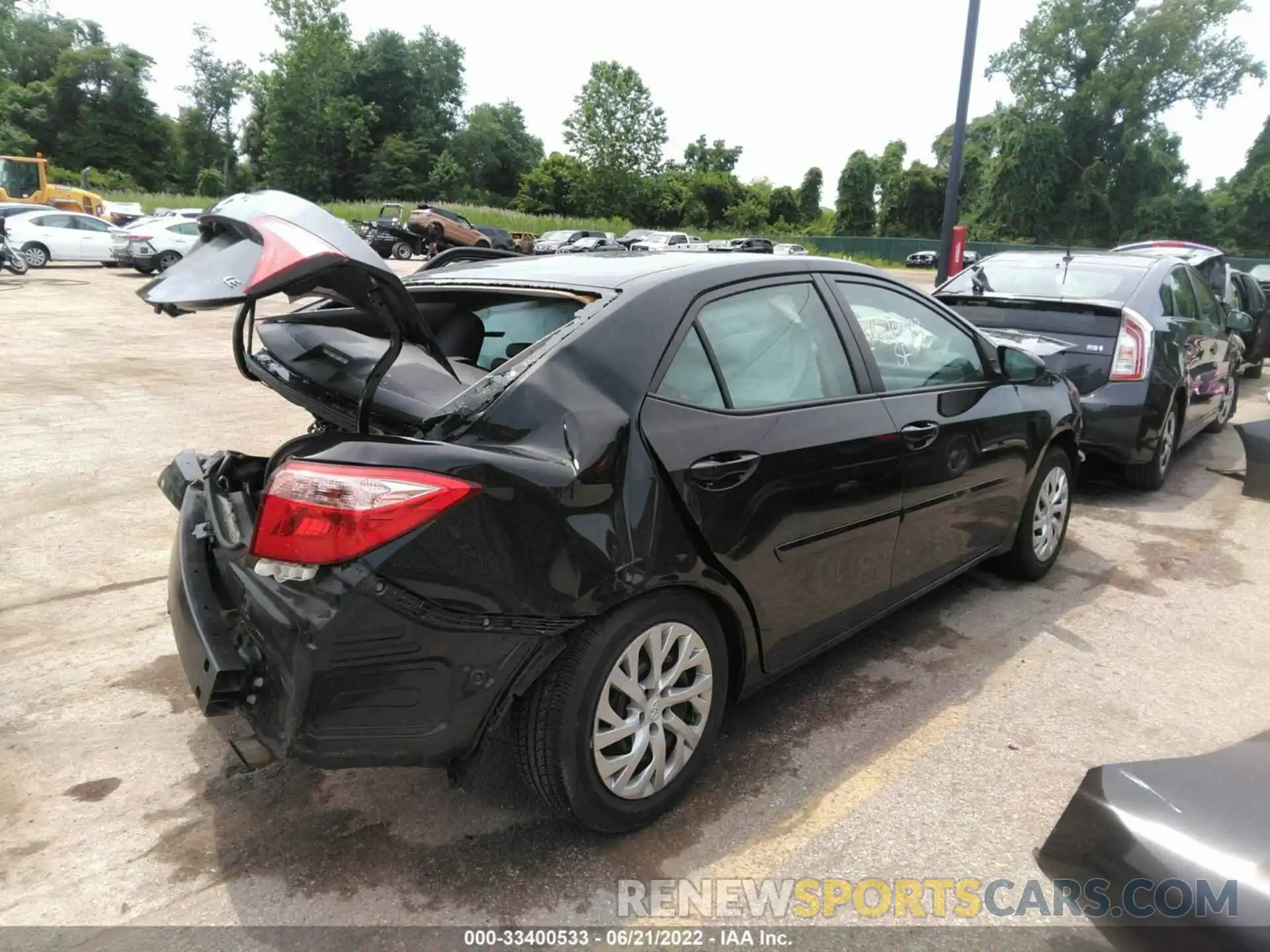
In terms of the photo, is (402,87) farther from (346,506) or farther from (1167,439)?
(346,506)

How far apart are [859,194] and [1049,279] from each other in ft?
233

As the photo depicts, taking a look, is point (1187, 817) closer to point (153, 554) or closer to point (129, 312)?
point (153, 554)

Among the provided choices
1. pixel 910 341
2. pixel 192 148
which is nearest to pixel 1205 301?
pixel 910 341

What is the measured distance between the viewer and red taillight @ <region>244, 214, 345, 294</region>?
2031 mm

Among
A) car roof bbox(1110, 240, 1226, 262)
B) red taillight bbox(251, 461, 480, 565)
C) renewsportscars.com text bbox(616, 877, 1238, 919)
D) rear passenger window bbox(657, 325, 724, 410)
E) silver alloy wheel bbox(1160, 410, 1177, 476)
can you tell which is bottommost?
renewsportscars.com text bbox(616, 877, 1238, 919)

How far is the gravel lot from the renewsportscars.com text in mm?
48

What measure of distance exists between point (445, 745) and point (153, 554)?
316cm

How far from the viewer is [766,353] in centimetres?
297

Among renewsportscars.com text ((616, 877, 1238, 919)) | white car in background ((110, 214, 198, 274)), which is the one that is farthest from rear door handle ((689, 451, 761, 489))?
white car in background ((110, 214, 198, 274))

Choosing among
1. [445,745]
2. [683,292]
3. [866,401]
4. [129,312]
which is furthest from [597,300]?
[129,312]

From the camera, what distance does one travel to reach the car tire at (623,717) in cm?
231

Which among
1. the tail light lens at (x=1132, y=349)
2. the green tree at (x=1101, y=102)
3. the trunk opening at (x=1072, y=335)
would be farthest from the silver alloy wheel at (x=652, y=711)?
the green tree at (x=1101, y=102)

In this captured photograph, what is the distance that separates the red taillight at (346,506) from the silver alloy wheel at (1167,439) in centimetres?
579

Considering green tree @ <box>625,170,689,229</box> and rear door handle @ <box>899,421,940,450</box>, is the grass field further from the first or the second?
rear door handle @ <box>899,421,940,450</box>
